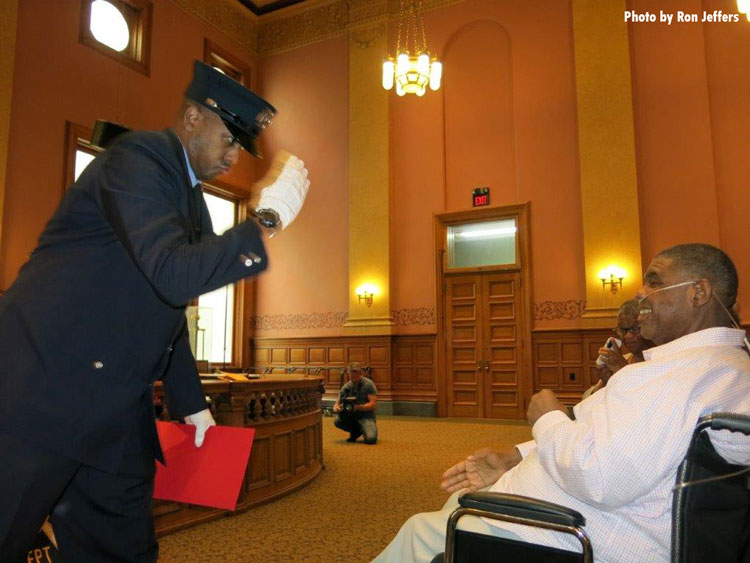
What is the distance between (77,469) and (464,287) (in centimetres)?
992

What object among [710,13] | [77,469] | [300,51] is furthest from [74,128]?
[710,13]

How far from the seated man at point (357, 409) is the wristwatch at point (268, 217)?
643 cm

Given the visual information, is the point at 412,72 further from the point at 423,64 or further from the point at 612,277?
the point at 612,277

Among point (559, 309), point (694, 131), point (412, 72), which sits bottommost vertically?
point (559, 309)

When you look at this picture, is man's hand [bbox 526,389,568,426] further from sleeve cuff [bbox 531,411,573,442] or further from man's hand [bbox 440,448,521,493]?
man's hand [bbox 440,448,521,493]

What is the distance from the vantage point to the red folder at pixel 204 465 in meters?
1.46

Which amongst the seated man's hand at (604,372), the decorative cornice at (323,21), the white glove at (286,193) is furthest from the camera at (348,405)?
the decorative cornice at (323,21)

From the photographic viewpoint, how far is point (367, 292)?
11.4 meters

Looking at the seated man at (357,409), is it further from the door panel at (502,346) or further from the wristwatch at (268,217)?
the wristwatch at (268,217)

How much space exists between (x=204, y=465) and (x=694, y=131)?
10.2 meters

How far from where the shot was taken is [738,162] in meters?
9.18

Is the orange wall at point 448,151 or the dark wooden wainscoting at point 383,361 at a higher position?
the orange wall at point 448,151

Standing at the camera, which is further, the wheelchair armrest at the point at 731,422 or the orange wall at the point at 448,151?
the orange wall at the point at 448,151

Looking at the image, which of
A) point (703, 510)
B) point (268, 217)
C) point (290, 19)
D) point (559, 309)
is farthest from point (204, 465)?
point (290, 19)
